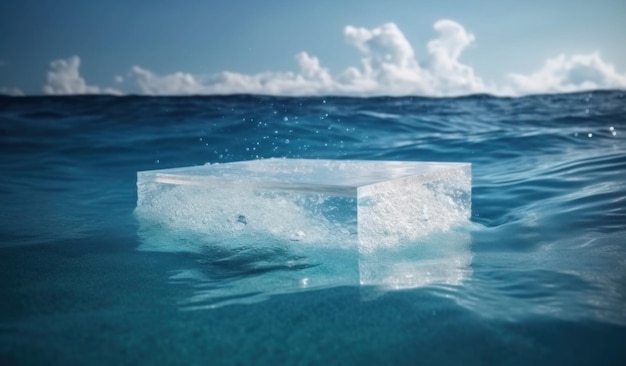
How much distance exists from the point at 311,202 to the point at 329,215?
0.42 ft

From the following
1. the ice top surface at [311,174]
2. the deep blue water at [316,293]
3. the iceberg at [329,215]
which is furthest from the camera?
the ice top surface at [311,174]

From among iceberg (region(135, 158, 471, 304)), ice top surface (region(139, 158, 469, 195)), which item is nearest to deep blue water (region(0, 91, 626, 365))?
iceberg (region(135, 158, 471, 304))

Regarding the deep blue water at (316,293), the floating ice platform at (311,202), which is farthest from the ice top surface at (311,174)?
the deep blue water at (316,293)

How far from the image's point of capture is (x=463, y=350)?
5.07 feet

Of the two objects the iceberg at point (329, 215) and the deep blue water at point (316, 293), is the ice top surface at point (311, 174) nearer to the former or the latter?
the iceberg at point (329, 215)

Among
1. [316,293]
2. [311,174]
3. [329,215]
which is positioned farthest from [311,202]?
[316,293]

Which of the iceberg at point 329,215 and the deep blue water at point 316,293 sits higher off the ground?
the iceberg at point 329,215

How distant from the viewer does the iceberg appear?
241 cm

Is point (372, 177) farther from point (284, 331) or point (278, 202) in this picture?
→ point (284, 331)

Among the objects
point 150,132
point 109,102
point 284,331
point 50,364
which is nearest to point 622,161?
point 284,331

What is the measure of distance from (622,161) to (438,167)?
3.31 meters

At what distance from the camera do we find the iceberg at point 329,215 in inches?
94.8

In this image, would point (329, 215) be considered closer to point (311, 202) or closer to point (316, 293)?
point (311, 202)

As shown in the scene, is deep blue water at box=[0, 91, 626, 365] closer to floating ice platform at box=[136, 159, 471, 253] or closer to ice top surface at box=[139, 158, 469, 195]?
floating ice platform at box=[136, 159, 471, 253]
